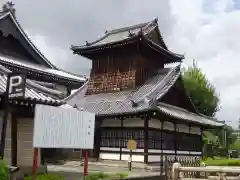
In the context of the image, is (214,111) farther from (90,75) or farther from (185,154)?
(90,75)

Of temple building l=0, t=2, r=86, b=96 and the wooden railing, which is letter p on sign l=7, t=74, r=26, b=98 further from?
temple building l=0, t=2, r=86, b=96

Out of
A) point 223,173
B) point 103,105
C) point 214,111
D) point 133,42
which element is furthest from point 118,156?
point 214,111

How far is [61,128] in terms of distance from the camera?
11.2m

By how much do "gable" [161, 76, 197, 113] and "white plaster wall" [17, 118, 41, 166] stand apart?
53.6ft

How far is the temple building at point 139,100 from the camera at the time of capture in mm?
25859

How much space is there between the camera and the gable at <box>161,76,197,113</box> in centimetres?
2975

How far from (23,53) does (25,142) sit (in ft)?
40.4

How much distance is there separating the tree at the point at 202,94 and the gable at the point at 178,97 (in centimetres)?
1428

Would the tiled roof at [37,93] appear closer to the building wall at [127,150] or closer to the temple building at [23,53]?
the temple building at [23,53]

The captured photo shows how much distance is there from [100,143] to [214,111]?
83.2 feet

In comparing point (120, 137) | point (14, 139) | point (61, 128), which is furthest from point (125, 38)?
point (61, 128)

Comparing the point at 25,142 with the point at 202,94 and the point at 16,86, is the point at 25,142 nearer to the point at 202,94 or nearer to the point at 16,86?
the point at 16,86

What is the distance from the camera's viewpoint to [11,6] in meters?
24.9

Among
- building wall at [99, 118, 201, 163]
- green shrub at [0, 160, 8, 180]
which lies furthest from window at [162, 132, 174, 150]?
green shrub at [0, 160, 8, 180]
